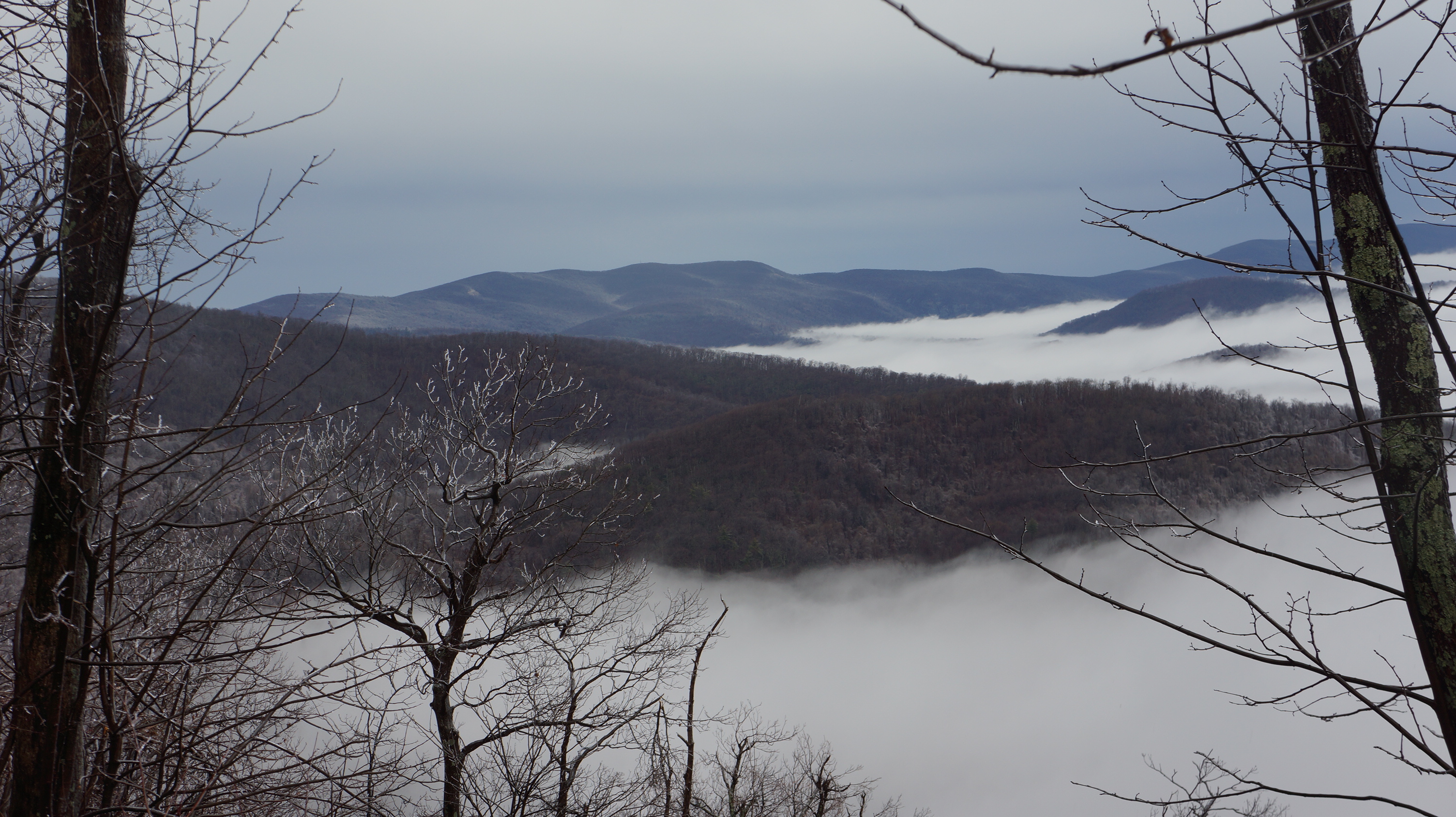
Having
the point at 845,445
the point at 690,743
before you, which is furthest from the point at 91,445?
the point at 845,445

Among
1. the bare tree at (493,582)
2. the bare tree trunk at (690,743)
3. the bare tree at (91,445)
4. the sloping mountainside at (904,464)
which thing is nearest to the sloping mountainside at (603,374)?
the sloping mountainside at (904,464)

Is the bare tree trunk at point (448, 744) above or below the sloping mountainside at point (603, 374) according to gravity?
below

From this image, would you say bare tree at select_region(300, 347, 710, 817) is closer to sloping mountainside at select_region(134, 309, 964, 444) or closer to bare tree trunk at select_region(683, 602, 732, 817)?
bare tree trunk at select_region(683, 602, 732, 817)

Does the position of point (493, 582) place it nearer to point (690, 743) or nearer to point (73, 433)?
point (690, 743)

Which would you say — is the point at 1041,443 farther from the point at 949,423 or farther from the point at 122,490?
the point at 122,490

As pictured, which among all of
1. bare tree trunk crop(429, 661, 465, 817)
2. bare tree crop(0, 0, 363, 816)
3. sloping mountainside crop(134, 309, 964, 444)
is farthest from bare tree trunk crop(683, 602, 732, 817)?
sloping mountainside crop(134, 309, 964, 444)

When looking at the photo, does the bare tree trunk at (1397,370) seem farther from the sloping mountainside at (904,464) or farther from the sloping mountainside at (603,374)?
the sloping mountainside at (603,374)

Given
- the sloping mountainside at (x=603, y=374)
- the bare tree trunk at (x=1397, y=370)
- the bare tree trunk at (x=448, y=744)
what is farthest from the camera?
the sloping mountainside at (x=603, y=374)
